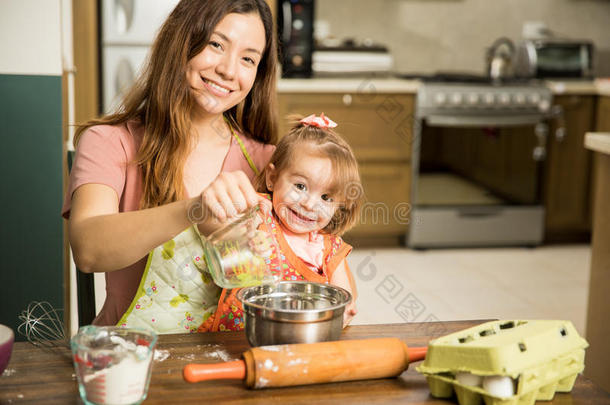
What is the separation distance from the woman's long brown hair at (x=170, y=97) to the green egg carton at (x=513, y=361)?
727mm

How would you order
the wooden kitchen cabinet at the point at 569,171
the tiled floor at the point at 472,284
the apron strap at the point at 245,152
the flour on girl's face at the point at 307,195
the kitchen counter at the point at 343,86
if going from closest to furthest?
1. the flour on girl's face at the point at 307,195
2. the apron strap at the point at 245,152
3. the tiled floor at the point at 472,284
4. the kitchen counter at the point at 343,86
5. the wooden kitchen cabinet at the point at 569,171

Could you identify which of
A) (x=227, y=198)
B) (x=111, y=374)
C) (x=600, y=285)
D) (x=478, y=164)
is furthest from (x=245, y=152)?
(x=478, y=164)

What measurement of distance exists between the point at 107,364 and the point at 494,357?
1.54ft

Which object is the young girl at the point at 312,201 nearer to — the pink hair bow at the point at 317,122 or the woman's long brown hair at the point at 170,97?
the pink hair bow at the point at 317,122

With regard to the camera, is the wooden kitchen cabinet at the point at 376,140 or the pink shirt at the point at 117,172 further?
the wooden kitchen cabinet at the point at 376,140

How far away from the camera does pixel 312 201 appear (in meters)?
1.46

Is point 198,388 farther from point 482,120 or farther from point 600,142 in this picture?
point 482,120

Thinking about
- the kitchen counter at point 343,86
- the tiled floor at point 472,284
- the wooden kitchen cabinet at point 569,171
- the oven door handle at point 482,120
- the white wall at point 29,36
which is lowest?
the tiled floor at point 472,284

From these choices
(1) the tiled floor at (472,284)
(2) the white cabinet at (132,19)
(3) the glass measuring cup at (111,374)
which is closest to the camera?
(3) the glass measuring cup at (111,374)

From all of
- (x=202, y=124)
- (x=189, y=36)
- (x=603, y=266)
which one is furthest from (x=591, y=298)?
(x=189, y=36)

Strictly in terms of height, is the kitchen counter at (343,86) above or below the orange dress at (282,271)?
above

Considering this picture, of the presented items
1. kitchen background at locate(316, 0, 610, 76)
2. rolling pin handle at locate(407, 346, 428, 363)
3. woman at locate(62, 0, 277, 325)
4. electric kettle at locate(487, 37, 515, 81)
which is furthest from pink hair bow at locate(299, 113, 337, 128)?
kitchen background at locate(316, 0, 610, 76)

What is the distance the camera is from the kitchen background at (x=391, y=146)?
81.0 inches

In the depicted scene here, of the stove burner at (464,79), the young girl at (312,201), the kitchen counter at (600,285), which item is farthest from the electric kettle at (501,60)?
the young girl at (312,201)
